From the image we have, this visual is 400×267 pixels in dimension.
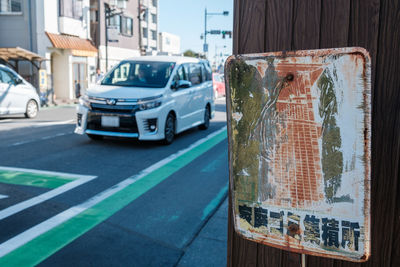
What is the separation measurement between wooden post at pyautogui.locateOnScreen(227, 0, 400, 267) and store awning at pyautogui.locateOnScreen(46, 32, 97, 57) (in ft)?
74.2

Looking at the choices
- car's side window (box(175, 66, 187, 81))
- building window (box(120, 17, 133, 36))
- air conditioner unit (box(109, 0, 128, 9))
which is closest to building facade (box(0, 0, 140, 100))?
air conditioner unit (box(109, 0, 128, 9))

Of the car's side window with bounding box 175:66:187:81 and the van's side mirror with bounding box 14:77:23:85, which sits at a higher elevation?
the car's side window with bounding box 175:66:187:81

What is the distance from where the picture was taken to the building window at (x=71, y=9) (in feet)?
78.6

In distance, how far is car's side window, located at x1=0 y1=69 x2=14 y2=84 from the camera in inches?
512

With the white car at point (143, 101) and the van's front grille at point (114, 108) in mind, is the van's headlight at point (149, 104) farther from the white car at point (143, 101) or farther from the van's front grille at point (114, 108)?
the van's front grille at point (114, 108)

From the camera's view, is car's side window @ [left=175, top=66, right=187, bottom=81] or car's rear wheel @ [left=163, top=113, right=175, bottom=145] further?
car's side window @ [left=175, top=66, right=187, bottom=81]

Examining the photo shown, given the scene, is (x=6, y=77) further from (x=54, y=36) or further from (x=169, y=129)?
(x=54, y=36)

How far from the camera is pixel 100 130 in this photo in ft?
27.6

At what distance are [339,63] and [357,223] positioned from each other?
61 centimetres

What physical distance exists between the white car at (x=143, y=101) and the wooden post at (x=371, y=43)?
6.15 m

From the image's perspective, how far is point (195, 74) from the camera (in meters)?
10.5

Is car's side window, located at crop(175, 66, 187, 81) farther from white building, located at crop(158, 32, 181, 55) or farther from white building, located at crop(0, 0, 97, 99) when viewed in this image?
white building, located at crop(158, 32, 181, 55)

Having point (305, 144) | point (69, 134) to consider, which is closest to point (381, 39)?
point (305, 144)

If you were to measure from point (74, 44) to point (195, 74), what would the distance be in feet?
54.7
